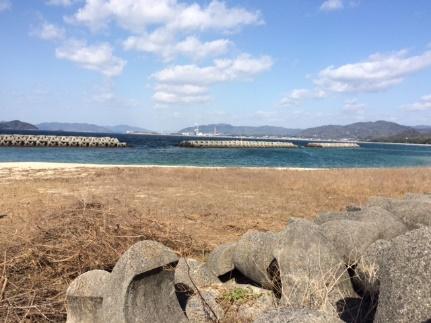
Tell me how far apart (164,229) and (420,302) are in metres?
4.30

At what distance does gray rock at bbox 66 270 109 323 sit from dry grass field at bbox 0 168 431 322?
0.25 meters

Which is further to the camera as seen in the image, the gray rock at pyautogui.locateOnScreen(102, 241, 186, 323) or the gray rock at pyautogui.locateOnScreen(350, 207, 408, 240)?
the gray rock at pyautogui.locateOnScreen(350, 207, 408, 240)

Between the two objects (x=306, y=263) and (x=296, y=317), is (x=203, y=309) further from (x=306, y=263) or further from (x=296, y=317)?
(x=296, y=317)

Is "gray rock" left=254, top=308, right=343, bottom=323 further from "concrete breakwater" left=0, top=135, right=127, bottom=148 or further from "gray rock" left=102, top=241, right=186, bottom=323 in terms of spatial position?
"concrete breakwater" left=0, top=135, right=127, bottom=148

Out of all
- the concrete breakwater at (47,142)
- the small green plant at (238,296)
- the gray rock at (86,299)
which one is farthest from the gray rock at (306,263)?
the concrete breakwater at (47,142)

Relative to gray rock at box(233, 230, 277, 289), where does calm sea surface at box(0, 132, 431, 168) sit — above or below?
below

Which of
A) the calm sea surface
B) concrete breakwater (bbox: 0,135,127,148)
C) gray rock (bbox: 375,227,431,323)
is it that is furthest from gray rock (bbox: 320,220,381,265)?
concrete breakwater (bbox: 0,135,127,148)

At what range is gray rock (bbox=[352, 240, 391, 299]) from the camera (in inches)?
175

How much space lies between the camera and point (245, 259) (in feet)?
19.3

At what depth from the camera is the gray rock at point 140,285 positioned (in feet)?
13.0

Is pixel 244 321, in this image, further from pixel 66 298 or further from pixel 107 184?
pixel 107 184

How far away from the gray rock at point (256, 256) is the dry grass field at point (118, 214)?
1176 millimetres

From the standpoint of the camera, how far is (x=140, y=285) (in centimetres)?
411

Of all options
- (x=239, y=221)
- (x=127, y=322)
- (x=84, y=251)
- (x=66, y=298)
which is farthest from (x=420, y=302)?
(x=239, y=221)
